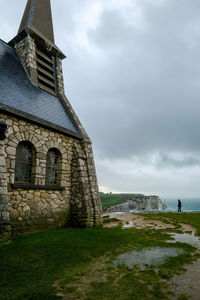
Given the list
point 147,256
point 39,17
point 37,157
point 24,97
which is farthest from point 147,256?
point 39,17

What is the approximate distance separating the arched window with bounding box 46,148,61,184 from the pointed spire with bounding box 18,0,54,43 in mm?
9452

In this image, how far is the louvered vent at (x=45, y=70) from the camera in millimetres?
10722

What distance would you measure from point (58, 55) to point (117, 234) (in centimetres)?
1179

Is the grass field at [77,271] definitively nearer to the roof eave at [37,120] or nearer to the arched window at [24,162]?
the arched window at [24,162]

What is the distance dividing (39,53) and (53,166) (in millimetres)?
7488

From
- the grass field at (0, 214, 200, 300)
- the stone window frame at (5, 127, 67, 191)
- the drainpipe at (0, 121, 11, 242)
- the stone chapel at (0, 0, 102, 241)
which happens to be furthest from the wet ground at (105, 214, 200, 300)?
the stone window frame at (5, 127, 67, 191)

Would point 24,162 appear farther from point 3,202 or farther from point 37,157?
point 3,202

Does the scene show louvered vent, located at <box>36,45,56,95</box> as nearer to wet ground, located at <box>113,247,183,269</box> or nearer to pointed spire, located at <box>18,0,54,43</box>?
pointed spire, located at <box>18,0,54,43</box>

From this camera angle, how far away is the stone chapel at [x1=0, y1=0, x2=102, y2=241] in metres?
6.59

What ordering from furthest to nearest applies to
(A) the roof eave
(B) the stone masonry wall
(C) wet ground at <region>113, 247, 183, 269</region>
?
(B) the stone masonry wall, (A) the roof eave, (C) wet ground at <region>113, 247, 183, 269</region>

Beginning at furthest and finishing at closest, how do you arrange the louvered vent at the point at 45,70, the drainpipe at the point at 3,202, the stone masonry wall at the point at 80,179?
the louvered vent at the point at 45,70, the stone masonry wall at the point at 80,179, the drainpipe at the point at 3,202

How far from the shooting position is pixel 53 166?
27.9ft

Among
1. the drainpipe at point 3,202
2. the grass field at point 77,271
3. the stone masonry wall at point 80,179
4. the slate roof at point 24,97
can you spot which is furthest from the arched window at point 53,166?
the grass field at point 77,271

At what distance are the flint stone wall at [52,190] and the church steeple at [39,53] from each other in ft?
13.1
